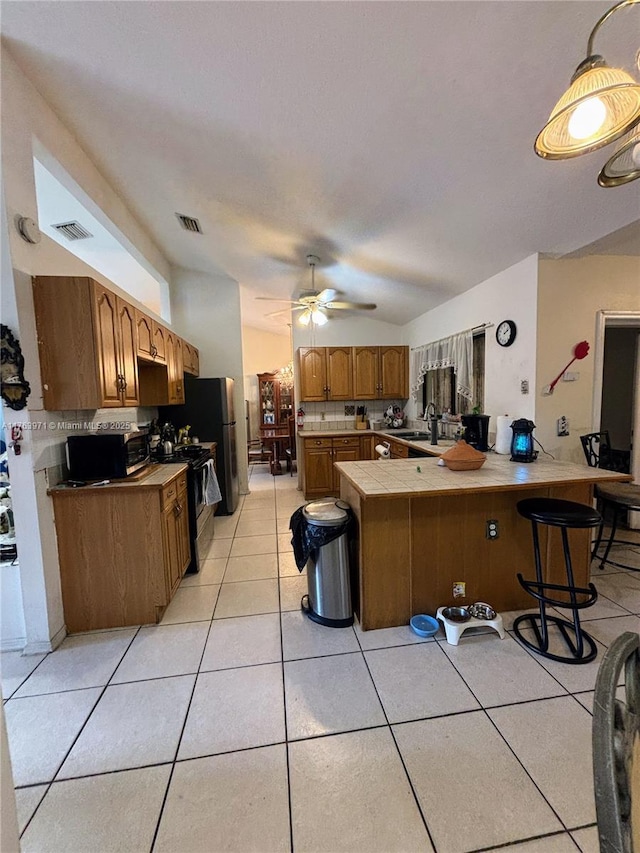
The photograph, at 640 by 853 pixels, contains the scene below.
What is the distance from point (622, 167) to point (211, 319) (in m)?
4.56

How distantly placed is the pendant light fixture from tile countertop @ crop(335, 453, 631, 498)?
150 centimetres

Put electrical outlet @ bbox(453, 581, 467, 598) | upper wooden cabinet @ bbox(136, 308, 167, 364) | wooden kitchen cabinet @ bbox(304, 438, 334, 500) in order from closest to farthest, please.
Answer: electrical outlet @ bbox(453, 581, 467, 598), upper wooden cabinet @ bbox(136, 308, 167, 364), wooden kitchen cabinet @ bbox(304, 438, 334, 500)

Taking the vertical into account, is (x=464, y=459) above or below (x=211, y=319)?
below

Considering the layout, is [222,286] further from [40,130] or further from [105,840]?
[105,840]

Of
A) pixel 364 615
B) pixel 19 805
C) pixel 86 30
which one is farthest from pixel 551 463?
pixel 86 30

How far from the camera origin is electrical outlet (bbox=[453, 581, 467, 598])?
2.17 meters

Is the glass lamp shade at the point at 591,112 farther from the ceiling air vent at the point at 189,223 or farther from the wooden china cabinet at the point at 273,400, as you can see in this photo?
the wooden china cabinet at the point at 273,400

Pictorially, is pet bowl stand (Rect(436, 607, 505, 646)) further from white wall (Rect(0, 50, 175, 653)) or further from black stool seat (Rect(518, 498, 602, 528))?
white wall (Rect(0, 50, 175, 653))

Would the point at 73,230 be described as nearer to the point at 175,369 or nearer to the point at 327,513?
the point at 175,369

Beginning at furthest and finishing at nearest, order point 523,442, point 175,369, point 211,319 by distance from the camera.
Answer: point 211,319
point 175,369
point 523,442

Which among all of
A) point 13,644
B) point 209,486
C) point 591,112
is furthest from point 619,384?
point 13,644

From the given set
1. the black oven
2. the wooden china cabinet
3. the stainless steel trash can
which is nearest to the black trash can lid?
the stainless steel trash can

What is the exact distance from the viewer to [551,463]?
2529mm

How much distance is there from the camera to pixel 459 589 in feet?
7.13
